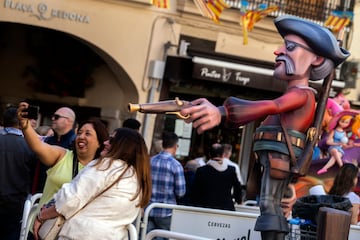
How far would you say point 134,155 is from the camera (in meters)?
4.47

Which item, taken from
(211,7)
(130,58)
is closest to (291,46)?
(211,7)

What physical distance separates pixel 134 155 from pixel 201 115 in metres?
0.53

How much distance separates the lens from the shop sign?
1423 cm

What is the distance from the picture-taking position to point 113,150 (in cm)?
444

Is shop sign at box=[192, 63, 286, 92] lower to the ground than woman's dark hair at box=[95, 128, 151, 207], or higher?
higher

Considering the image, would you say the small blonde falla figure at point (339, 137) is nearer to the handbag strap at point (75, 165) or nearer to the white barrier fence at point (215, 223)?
the white barrier fence at point (215, 223)

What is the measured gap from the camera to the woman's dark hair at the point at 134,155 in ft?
14.5

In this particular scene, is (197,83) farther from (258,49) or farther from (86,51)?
(86,51)

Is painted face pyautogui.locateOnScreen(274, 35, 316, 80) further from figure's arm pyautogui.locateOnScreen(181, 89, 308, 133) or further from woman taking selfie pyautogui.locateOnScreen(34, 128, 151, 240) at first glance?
woman taking selfie pyautogui.locateOnScreen(34, 128, 151, 240)

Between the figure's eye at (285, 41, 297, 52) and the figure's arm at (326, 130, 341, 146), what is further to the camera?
the figure's arm at (326, 130, 341, 146)

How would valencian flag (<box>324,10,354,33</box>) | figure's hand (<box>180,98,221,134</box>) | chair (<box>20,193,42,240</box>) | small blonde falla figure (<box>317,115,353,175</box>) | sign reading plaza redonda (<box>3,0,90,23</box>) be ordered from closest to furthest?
figure's hand (<box>180,98,221,134</box>), chair (<box>20,193,42,240</box>), small blonde falla figure (<box>317,115,353,175</box>), sign reading plaza redonda (<box>3,0,90,23</box>), valencian flag (<box>324,10,354,33</box>)

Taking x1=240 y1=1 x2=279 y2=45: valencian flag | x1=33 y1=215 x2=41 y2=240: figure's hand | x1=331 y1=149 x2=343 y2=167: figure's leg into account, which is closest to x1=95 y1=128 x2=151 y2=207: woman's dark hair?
x1=33 y1=215 x2=41 y2=240: figure's hand

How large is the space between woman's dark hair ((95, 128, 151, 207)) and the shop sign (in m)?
9.75

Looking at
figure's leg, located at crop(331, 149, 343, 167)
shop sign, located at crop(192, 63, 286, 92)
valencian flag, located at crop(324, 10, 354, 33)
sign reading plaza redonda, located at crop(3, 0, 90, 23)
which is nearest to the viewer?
figure's leg, located at crop(331, 149, 343, 167)
